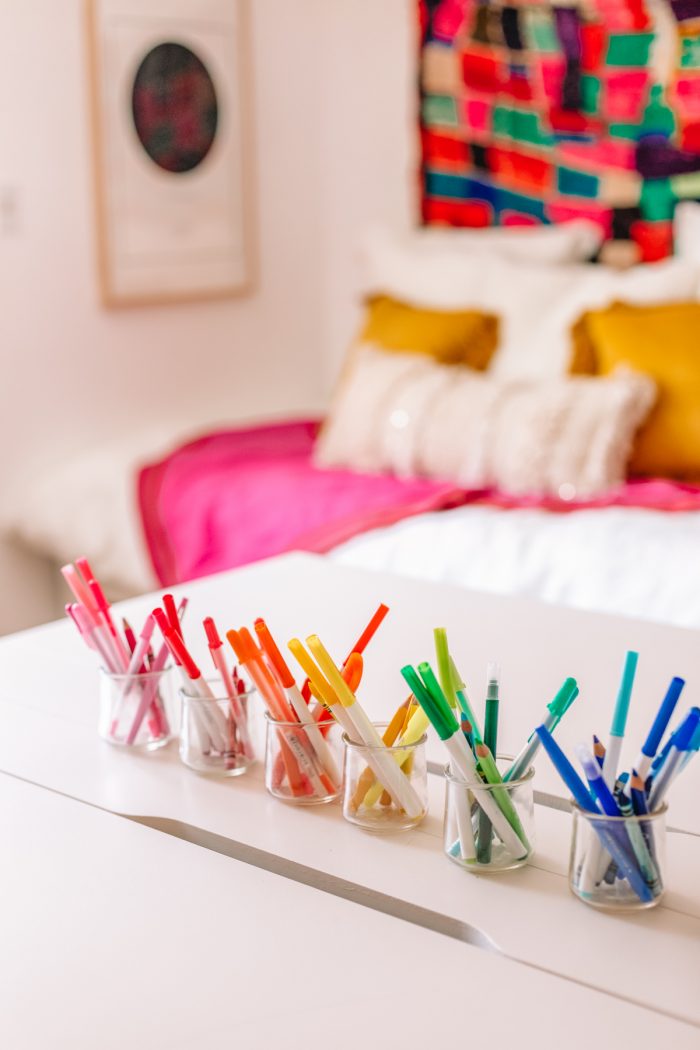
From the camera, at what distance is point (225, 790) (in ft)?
3.52

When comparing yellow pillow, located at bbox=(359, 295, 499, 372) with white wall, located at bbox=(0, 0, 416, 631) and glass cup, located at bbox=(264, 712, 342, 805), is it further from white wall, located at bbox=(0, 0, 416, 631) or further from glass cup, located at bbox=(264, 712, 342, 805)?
glass cup, located at bbox=(264, 712, 342, 805)

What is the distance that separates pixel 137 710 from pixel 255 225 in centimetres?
280

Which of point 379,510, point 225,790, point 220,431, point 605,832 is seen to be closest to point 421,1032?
point 605,832

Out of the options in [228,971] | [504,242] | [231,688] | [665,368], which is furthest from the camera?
[504,242]

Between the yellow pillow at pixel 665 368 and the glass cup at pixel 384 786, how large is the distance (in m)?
1.81

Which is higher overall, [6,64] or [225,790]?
[6,64]

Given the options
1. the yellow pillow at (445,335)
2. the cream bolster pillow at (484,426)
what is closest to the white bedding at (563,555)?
the cream bolster pillow at (484,426)

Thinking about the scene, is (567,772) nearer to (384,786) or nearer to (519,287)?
(384,786)

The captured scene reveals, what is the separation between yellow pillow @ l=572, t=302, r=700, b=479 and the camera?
2.67m

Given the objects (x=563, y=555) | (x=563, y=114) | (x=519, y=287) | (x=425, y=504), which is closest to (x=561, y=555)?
(x=563, y=555)

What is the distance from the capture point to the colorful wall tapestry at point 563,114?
321 centimetres

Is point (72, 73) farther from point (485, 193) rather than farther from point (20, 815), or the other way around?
point (20, 815)

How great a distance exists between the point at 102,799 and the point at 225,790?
4.0 inches

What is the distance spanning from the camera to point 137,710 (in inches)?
45.6
